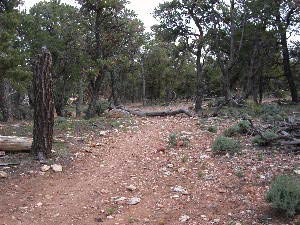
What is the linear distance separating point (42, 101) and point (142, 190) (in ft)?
11.5

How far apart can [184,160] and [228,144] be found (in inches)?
53.3

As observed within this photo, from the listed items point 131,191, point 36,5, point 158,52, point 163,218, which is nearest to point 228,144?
point 131,191

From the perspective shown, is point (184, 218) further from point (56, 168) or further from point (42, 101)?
point (42, 101)

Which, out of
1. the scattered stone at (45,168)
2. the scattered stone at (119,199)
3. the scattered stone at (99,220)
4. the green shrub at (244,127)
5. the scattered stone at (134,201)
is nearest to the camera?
the scattered stone at (99,220)

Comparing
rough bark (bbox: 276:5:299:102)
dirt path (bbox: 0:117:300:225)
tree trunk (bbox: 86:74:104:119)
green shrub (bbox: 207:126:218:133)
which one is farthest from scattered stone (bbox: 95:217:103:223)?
rough bark (bbox: 276:5:299:102)

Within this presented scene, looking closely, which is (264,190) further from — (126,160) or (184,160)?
(126,160)

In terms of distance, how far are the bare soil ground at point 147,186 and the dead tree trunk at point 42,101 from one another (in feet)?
2.39

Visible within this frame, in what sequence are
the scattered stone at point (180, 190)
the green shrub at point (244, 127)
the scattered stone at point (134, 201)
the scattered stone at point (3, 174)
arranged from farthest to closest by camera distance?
the green shrub at point (244, 127) → the scattered stone at point (3, 174) → the scattered stone at point (180, 190) → the scattered stone at point (134, 201)

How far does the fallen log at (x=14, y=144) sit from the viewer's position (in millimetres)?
10227

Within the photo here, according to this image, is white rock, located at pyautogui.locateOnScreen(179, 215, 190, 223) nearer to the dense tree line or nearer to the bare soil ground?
the bare soil ground

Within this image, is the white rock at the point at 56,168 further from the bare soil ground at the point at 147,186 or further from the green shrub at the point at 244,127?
the green shrub at the point at 244,127

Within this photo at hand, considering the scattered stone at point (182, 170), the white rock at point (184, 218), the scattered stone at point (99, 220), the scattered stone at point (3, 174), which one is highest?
the scattered stone at point (182, 170)

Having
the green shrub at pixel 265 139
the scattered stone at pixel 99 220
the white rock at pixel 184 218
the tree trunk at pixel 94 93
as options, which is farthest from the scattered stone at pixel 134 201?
the tree trunk at pixel 94 93

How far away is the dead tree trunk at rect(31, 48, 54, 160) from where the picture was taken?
32.2ft
